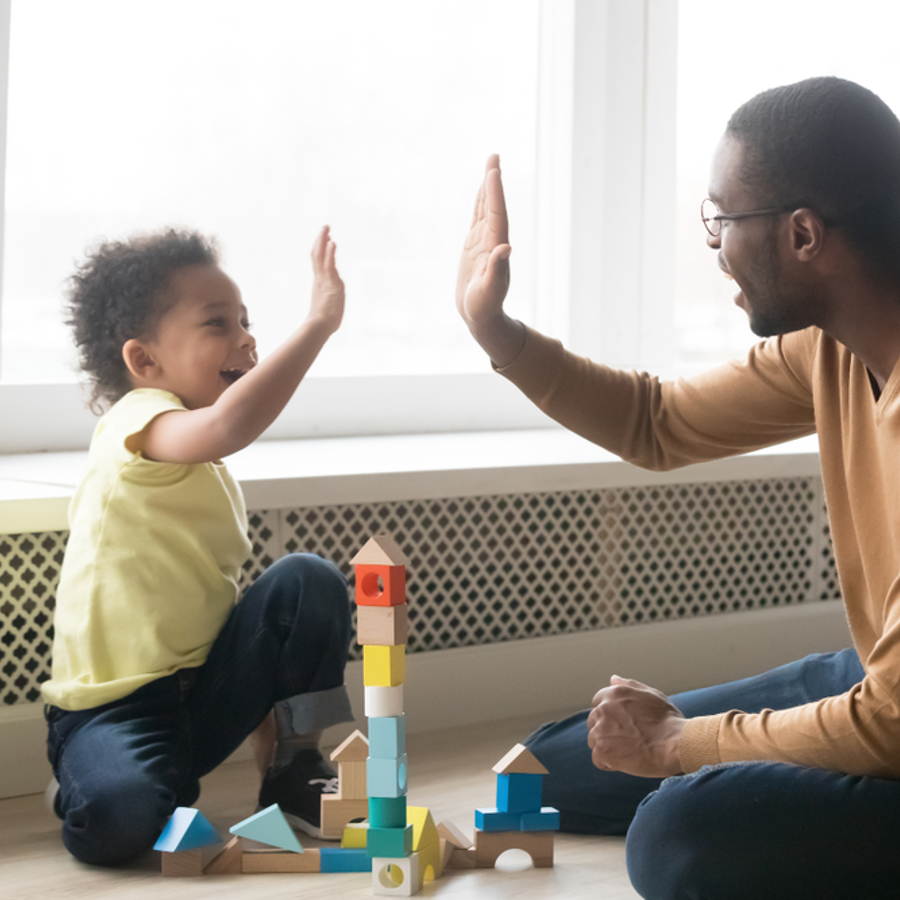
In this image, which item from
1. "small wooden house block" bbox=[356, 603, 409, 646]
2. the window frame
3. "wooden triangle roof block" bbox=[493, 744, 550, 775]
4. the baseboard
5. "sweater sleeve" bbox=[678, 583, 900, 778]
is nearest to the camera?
"sweater sleeve" bbox=[678, 583, 900, 778]

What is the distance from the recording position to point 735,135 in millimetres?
1009

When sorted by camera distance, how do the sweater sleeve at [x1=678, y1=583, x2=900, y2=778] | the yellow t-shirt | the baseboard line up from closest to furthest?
1. the sweater sleeve at [x1=678, y1=583, x2=900, y2=778]
2. the yellow t-shirt
3. the baseboard

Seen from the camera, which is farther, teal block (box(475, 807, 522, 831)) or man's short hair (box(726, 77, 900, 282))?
teal block (box(475, 807, 522, 831))

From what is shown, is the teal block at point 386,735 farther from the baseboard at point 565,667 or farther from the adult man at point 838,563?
the baseboard at point 565,667

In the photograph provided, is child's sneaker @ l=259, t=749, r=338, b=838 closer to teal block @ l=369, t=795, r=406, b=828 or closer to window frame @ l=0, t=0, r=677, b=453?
teal block @ l=369, t=795, r=406, b=828

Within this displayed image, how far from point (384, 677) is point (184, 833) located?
0.27 metres

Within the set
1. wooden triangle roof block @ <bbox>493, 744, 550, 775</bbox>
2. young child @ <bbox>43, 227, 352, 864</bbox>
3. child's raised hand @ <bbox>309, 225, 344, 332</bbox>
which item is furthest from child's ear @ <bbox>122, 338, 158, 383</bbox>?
wooden triangle roof block @ <bbox>493, 744, 550, 775</bbox>

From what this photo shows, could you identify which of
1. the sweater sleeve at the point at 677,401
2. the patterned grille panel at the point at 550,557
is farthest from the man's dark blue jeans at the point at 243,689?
the sweater sleeve at the point at 677,401

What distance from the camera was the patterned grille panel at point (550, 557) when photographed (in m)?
1.46

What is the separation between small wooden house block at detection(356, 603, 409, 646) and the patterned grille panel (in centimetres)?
53

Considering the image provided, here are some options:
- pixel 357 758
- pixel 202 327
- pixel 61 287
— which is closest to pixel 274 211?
pixel 61 287

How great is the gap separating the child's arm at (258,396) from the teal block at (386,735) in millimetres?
311

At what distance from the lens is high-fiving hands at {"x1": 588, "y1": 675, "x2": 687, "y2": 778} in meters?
0.97

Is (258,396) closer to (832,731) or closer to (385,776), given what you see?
(385,776)
